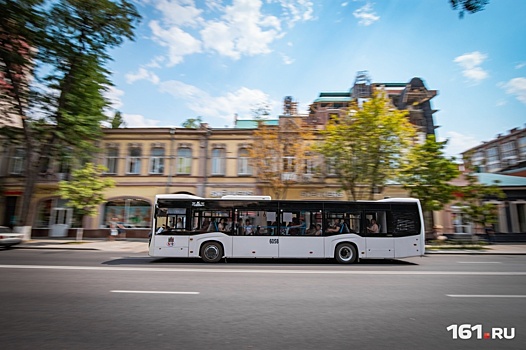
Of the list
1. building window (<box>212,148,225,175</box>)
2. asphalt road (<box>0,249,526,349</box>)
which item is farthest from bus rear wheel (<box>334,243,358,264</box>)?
building window (<box>212,148,225,175</box>)

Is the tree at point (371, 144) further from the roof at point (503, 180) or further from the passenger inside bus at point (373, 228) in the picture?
the roof at point (503, 180)

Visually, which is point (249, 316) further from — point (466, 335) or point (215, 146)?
point (215, 146)

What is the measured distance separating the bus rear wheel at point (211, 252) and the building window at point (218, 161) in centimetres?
1340

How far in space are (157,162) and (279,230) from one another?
55.8 ft

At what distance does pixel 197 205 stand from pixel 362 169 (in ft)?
38.6

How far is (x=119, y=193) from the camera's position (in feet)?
85.0

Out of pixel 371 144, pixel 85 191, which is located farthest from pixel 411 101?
pixel 85 191

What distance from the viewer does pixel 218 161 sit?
86.4 ft

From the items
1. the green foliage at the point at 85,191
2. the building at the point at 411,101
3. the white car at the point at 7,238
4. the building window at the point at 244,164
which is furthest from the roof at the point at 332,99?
the white car at the point at 7,238

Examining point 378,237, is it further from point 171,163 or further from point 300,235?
point 171,163

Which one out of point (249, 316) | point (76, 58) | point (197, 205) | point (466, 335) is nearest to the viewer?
point (466, 335)

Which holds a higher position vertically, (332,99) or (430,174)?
(332,99)

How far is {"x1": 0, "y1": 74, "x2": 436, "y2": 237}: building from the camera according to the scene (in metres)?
25.5

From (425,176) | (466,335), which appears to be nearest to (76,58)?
(466,335)
